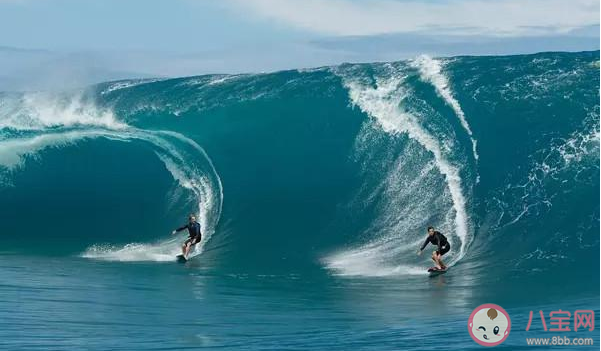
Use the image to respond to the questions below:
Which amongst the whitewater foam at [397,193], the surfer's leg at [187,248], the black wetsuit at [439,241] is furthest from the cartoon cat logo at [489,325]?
the surfer's leg at [187,248]

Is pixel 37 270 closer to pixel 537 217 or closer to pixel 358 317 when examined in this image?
pixel 358 317

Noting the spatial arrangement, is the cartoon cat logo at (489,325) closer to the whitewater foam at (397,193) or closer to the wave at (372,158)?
the wave at (372,158)

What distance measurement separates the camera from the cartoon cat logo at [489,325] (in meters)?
10.4

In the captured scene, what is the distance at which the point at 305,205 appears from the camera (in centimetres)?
1934

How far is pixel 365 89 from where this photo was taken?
21.5 meters

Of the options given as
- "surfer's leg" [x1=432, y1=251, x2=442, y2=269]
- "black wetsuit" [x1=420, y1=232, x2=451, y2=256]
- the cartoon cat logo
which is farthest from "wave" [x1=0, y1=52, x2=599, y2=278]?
the cartoon cat logo

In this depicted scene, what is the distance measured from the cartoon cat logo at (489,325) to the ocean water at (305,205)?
0.48 feet

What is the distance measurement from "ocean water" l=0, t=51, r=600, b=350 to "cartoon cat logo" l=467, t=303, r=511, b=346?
0.15m

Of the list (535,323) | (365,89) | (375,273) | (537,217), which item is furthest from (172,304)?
(365,89)

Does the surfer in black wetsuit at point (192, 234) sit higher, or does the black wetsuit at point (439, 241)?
the black wetsuit at point (439, 241)

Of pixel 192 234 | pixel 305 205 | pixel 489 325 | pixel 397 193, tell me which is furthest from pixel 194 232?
pixel 489 325

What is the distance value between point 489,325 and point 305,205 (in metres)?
8.65

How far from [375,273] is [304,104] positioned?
26.9 feet

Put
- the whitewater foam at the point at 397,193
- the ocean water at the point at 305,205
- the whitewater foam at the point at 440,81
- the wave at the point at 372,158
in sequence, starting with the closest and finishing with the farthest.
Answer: the ocean water at the point at 305,205
the whitewater foam at the point at 397,193
the wave at the point at 372,158
the whitewater foam at the point at 440,81
